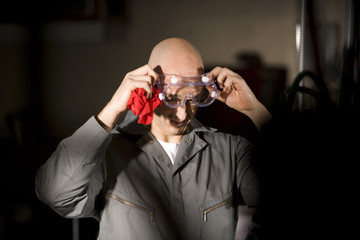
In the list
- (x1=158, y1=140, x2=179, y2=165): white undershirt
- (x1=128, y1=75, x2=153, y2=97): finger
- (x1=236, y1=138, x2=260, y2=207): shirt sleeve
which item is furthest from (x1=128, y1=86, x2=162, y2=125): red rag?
(x1=236, y1=138, x2=260, y2=207): shirt sleeve

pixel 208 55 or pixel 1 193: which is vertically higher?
pixel 208 55

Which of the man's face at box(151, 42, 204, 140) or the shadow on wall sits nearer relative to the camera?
the man's face at box(151, 42, 204, 140)

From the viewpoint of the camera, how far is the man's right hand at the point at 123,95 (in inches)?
34.3

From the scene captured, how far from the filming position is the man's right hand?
87cm

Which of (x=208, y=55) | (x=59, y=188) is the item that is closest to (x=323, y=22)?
(x=208, y=55)

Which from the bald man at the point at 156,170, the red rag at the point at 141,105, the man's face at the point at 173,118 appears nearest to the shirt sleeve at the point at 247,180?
the bald man at the point at 156,170

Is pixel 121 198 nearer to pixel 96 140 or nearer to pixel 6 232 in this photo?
pixel 96 140

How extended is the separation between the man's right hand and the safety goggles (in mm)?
47

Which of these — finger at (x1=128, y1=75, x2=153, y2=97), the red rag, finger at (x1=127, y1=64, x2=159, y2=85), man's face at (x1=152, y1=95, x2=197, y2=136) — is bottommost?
man's face at (x1=152, y1=95, x2=197, y2=136)

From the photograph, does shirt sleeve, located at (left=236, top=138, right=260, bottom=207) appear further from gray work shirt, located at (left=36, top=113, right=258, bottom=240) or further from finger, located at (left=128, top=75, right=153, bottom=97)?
finger, located at (left=128, top=75, right=153, bottom=97)

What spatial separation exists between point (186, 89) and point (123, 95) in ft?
0.54

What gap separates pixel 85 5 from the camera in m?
1.03

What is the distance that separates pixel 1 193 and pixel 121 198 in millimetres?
359

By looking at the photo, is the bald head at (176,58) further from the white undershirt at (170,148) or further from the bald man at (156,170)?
the white undershirt at (170,148)
